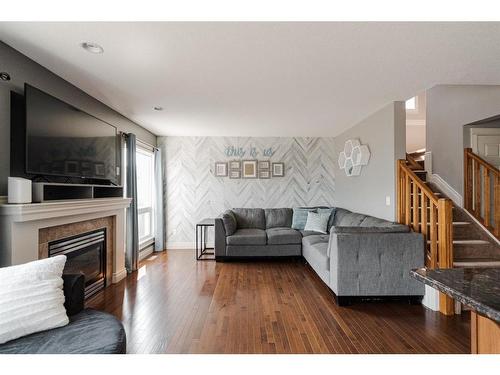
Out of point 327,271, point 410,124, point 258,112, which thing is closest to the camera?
point 327,271

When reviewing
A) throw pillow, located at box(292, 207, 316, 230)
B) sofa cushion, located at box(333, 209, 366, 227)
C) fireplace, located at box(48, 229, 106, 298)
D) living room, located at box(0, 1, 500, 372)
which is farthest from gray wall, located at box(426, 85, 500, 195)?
fireplace, located at box(48, 229, 106, 298)

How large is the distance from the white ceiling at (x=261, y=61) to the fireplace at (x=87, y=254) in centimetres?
159

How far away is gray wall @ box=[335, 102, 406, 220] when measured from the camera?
10.2 ft

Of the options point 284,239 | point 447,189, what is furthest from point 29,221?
point 447,189

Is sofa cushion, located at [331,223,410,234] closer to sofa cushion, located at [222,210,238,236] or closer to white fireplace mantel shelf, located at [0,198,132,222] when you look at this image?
sofa cushion, located at [222,210,238,236]

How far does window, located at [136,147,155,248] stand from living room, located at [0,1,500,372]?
17 centimetres

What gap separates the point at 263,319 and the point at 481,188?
11.7ft

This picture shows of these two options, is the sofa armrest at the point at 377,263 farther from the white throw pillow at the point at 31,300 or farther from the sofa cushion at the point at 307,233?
the white throw pillow at the point at 31,300

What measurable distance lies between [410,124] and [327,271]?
5602mm

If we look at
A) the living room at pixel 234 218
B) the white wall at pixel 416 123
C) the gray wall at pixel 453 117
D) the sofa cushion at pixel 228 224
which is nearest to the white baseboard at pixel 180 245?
the living room at pixel 234 218

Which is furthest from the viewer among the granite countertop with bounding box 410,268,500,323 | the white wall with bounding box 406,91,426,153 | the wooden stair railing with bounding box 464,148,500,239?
the white wall with bounding box 406,91,426,153

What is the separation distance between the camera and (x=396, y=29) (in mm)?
1638
